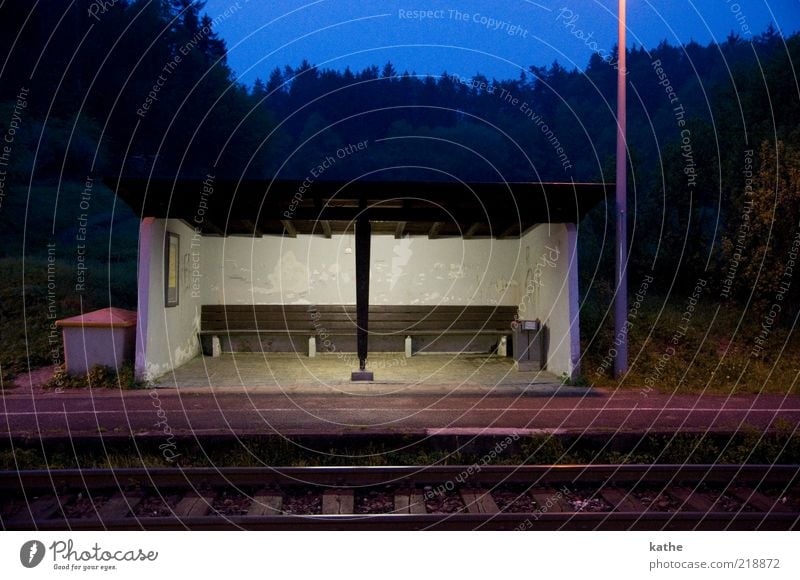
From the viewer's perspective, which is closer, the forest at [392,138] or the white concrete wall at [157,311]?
the white concrete wall at [157,311]

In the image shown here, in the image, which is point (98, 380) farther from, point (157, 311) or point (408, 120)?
point (408, 120)

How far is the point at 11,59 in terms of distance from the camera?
27.4 meters

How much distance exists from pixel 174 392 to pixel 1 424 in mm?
2501

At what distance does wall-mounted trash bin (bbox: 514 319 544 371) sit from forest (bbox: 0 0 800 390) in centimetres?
130

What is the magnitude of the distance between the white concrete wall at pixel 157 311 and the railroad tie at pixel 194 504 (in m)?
5.31

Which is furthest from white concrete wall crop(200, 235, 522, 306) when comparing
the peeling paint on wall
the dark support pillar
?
the dark support pillar

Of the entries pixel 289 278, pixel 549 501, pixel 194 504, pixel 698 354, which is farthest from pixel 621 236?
pixel 194 504

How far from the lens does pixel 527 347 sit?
1257 centimetres

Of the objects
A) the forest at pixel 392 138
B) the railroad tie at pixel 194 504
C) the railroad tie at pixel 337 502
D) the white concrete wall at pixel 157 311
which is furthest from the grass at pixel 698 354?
the white concrete wall at pixel 157 311

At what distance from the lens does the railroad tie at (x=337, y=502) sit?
556 cm

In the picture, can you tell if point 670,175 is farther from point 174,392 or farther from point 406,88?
point 406,88

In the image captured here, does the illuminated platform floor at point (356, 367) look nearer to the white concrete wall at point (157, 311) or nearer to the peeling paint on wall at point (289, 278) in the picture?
the white concrete wall at point (157, 311)

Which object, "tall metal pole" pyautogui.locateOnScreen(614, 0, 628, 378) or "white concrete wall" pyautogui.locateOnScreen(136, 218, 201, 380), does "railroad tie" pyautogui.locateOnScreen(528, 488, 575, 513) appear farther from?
"white concrete wall" pyautogui.locateOnScreen(136, 218, 201, 380)
